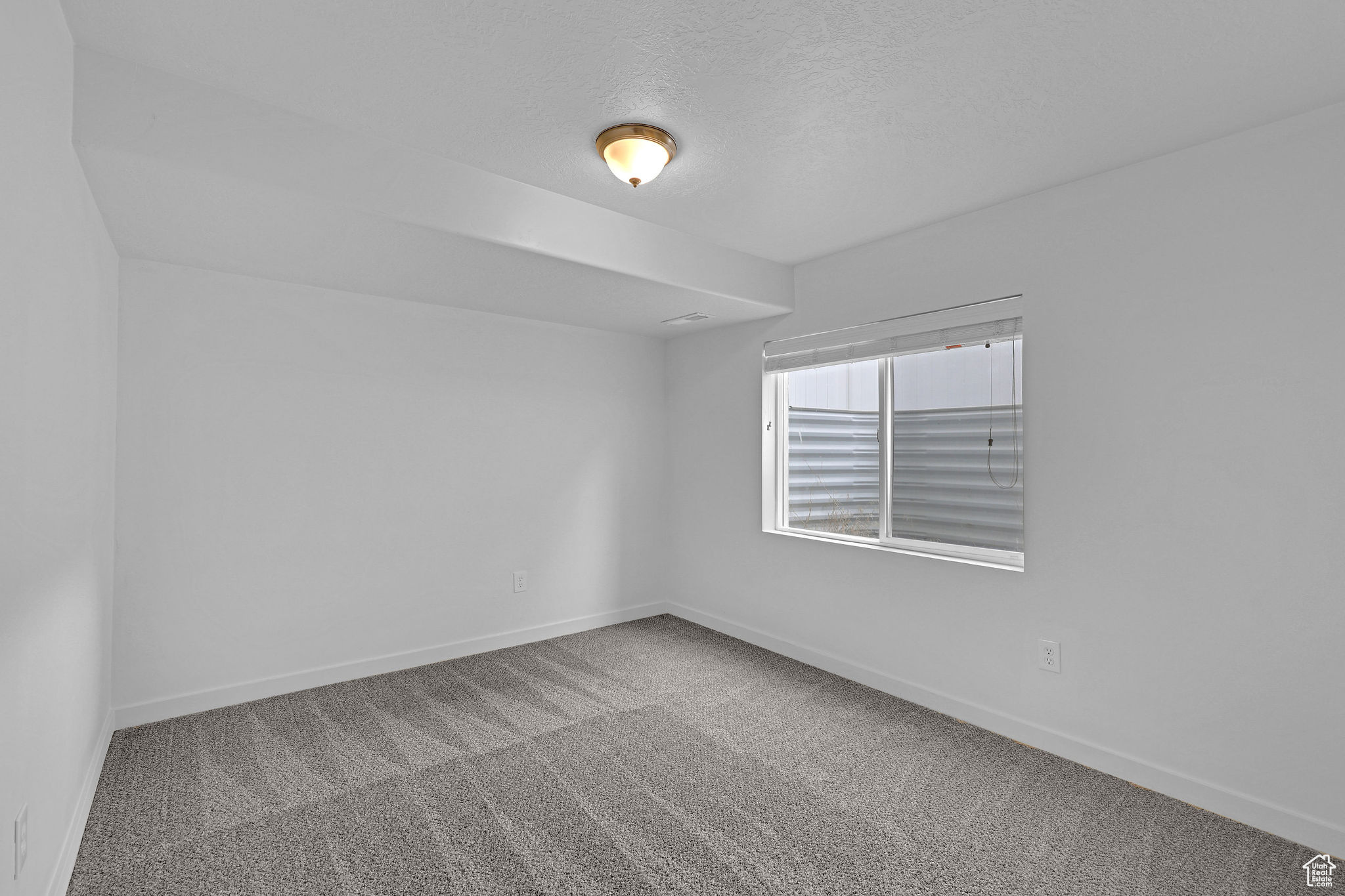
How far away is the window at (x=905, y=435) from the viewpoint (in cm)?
A: 288

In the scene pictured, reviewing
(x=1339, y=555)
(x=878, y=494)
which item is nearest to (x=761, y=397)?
(x=878, y=494)

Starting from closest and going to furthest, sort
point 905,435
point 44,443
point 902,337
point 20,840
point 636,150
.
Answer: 1. point 20,840
2. point 44,443
3. point 636,150
4. point 902,337
5. point 905,435

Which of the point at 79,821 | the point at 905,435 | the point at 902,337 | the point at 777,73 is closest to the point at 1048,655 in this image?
the point at 905,435

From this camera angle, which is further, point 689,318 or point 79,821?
point 689,318

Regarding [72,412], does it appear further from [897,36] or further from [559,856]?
[897,36]

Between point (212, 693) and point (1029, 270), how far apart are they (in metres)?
4.18

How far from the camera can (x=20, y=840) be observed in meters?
1.41

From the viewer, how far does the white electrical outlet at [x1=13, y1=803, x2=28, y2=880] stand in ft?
4.50

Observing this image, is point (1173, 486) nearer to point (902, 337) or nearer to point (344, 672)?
point (902, 337)

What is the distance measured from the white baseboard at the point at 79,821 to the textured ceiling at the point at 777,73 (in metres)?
2.29

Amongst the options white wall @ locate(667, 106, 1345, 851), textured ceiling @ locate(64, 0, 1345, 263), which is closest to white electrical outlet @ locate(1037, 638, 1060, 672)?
white wall @ locate(667, 106, 1345, 851)

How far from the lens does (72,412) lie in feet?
6.15

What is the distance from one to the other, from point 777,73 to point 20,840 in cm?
271

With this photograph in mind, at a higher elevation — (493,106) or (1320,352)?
(493,106)
